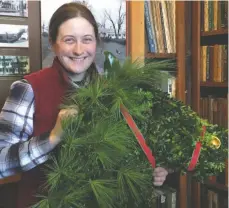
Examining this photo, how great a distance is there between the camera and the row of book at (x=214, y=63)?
194 centimetres

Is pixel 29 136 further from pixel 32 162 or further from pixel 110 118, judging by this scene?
pixel 110 118

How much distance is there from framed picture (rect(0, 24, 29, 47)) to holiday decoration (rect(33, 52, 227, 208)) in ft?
2.20

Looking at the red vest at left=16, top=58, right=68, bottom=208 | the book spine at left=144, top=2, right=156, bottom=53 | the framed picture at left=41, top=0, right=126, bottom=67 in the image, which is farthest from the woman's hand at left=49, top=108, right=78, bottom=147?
the book spine at left=144, top=2, right=156, bottom=53

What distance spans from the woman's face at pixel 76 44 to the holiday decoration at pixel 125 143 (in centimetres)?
19

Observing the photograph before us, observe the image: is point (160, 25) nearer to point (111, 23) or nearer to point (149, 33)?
point (149, 33)

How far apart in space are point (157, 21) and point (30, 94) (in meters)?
1.16

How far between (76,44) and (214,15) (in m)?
1.27

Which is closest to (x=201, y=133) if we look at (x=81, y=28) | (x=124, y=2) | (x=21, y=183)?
(x=81, y=28)

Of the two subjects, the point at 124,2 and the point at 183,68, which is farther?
the point at 183,68

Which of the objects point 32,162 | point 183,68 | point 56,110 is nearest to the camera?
point 32,162

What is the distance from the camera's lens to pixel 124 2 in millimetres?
1586

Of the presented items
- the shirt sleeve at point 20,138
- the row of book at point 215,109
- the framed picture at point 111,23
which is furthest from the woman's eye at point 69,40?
the row of book at point 215,109

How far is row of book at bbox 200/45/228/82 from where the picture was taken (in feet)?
6.35

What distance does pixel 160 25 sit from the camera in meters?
1.89
